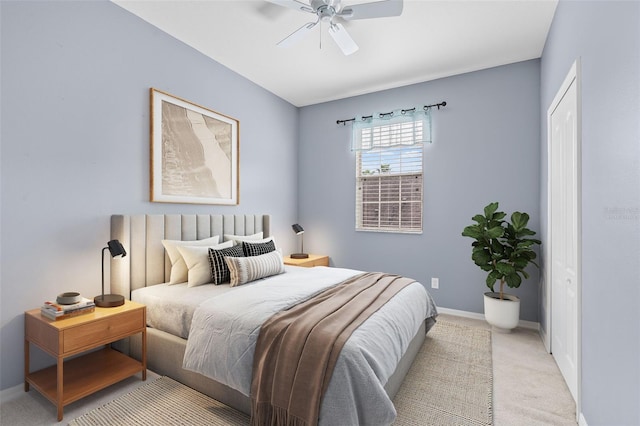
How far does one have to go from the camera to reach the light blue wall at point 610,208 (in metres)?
1.21

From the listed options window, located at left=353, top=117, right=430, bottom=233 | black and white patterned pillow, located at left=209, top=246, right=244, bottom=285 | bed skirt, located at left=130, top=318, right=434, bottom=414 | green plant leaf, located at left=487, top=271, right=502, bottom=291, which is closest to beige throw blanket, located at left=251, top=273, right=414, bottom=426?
bed skirt, located at left=130, top=318, right=434, bottom=414

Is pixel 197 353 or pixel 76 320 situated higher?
pixel 76 320

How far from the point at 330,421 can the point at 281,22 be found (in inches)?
120

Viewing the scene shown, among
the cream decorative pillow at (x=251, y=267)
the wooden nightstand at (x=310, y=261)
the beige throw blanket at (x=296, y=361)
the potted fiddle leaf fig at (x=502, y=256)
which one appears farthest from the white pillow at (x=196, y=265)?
the potted fiddle leaf fig at (x=502, y=256)

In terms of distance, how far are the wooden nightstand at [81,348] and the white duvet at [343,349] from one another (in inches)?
20.6

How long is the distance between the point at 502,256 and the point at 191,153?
133 inches

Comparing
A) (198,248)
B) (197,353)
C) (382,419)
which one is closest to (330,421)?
(382,419)

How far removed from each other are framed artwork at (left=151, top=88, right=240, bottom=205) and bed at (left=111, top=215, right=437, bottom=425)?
27cm

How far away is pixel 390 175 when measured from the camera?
4.28 metres

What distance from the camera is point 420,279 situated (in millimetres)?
4020

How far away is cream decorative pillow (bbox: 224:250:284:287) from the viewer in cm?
273

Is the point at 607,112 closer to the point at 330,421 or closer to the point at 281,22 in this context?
the point at 330,421

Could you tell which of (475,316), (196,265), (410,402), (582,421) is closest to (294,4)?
(196,265)

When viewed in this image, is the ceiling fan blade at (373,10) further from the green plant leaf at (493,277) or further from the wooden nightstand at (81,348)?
the wooden nightstand at (81,348)
